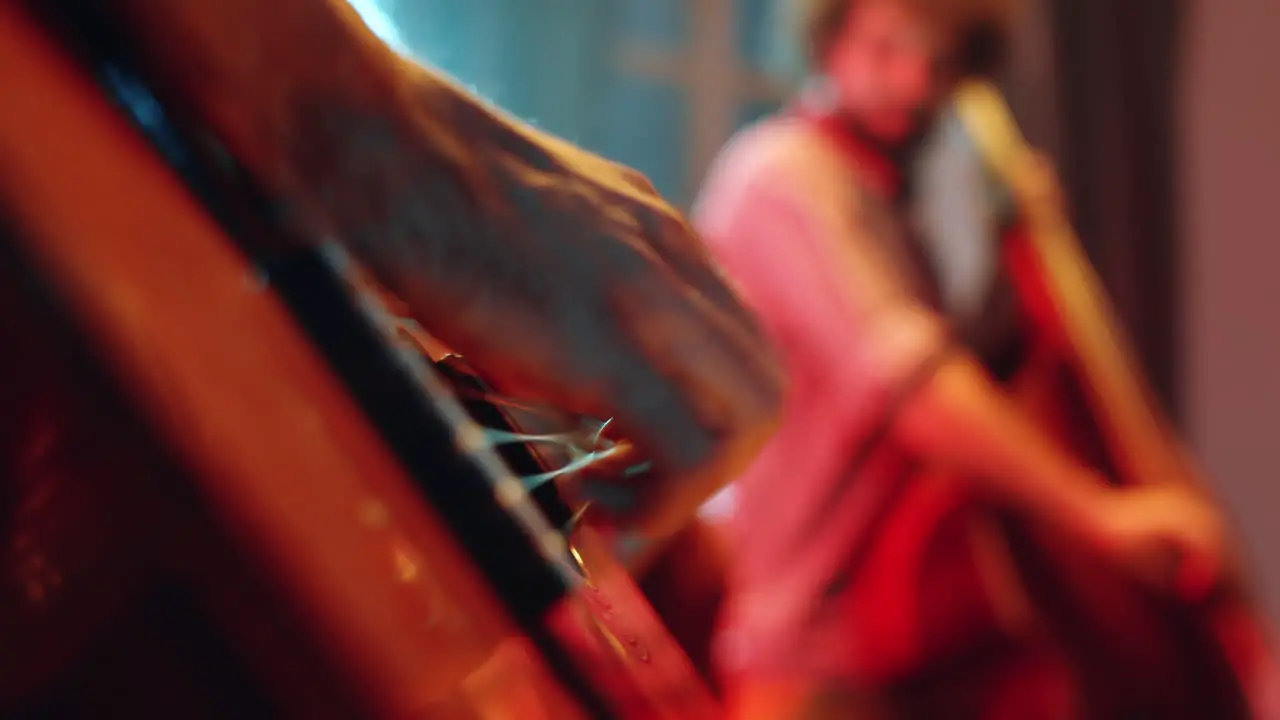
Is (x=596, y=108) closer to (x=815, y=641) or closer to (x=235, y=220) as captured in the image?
(x=815, y=641)

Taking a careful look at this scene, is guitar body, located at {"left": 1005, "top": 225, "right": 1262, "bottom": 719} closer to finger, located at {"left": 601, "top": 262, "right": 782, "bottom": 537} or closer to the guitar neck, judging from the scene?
the guitar neck

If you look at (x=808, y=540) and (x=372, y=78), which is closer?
(x=372, y=78)

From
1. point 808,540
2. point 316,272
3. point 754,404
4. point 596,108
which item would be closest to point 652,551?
point 754,404

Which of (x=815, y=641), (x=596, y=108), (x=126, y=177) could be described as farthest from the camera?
(x=596, y=108)

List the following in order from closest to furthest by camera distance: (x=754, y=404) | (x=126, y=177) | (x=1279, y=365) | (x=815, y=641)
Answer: (x=126, y=177) → (x=754, y=404) → (x=815, y=641) → (x=1279, y=365)

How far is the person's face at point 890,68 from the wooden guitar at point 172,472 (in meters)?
0.87

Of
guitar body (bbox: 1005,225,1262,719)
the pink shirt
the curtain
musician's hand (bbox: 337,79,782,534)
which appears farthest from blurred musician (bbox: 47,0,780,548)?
the curtain

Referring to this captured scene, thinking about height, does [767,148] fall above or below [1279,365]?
above

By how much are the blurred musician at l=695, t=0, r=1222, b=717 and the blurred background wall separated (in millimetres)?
825

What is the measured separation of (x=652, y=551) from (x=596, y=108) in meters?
1.18

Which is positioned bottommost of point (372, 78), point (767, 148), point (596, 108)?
point (372, 78)

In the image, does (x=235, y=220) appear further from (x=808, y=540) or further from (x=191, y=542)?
(x=808, y=540)

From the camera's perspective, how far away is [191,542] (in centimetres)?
17

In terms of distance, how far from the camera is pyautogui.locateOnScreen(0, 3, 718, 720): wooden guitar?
17 cm
